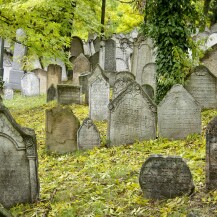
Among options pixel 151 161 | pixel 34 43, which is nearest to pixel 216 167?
pixel 151 161

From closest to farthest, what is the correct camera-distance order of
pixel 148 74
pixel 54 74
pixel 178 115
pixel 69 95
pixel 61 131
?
pixel 178 115, pixel 61 131, pixel 69 95, pixel 148 74, pixel 54 74

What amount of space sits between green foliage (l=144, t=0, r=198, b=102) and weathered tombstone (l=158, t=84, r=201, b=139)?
1816 millimetres

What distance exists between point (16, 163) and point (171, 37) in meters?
6.54

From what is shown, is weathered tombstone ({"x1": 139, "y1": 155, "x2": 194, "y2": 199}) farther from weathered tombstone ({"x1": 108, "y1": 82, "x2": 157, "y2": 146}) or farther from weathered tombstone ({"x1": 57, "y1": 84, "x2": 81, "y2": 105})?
weathered tombstone ({"x1": 57, "y1": 84, "x2": 81, "y2": 105})

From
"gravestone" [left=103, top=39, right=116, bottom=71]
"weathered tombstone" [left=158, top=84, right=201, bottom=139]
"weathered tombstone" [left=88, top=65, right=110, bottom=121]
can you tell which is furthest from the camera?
"gravestone" [left=103, top=39, right=116, bottom=71]

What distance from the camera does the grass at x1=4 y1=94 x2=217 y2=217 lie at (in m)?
5.39

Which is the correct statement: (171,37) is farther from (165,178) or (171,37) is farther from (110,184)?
(165,178)

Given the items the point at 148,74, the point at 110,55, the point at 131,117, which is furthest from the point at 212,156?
the point at 110,55

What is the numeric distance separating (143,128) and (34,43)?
21.1ft

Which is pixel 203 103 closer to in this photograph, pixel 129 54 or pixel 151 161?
pixel 151 161

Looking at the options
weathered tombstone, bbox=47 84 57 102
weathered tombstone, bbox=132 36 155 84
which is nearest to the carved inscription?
weathered tombstone, bbox=47 84 57 102

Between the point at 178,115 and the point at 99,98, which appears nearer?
the point at 178,115

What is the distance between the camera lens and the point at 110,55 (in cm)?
2009

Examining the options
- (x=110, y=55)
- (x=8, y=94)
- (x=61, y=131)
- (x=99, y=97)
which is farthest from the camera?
(x=110, y=55)
